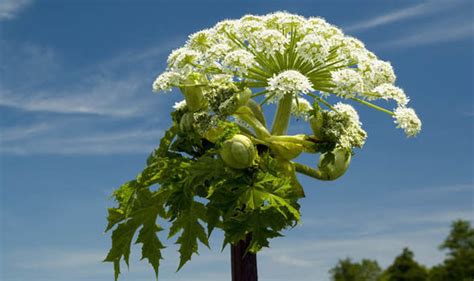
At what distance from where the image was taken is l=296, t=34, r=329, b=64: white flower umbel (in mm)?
6452

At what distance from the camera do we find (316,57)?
21.5 feet

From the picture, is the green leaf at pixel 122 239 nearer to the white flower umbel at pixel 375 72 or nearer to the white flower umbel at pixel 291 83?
the white flower umbel at pixel 291 83

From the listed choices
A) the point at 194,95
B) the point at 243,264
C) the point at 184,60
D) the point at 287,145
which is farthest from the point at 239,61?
the point at 243,264

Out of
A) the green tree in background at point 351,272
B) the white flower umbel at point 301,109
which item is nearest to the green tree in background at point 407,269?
the green tree in background at point 351,272

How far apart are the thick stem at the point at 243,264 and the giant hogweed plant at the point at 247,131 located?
0.38 metres

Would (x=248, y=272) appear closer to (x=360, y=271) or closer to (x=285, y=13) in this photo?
(x=285, y=13)

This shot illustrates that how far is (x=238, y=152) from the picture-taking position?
244 inches

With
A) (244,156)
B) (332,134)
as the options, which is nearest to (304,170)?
(332,134)

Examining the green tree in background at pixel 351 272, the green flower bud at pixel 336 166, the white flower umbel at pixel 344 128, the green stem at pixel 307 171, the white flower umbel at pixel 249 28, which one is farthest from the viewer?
the green tree in background at pixel 351 272

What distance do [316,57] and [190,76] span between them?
4.86ft

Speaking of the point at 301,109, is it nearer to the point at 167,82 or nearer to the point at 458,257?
the point at 167,82

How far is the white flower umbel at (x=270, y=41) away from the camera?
6422mm

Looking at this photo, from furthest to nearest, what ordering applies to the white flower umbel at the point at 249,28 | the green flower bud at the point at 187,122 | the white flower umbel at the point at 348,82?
the green flower bud at the point at 187,122 → the white flower umbel at the point at 249,28 → the white flower umbel at the point at 348,82

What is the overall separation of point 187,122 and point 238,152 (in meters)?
0.97
